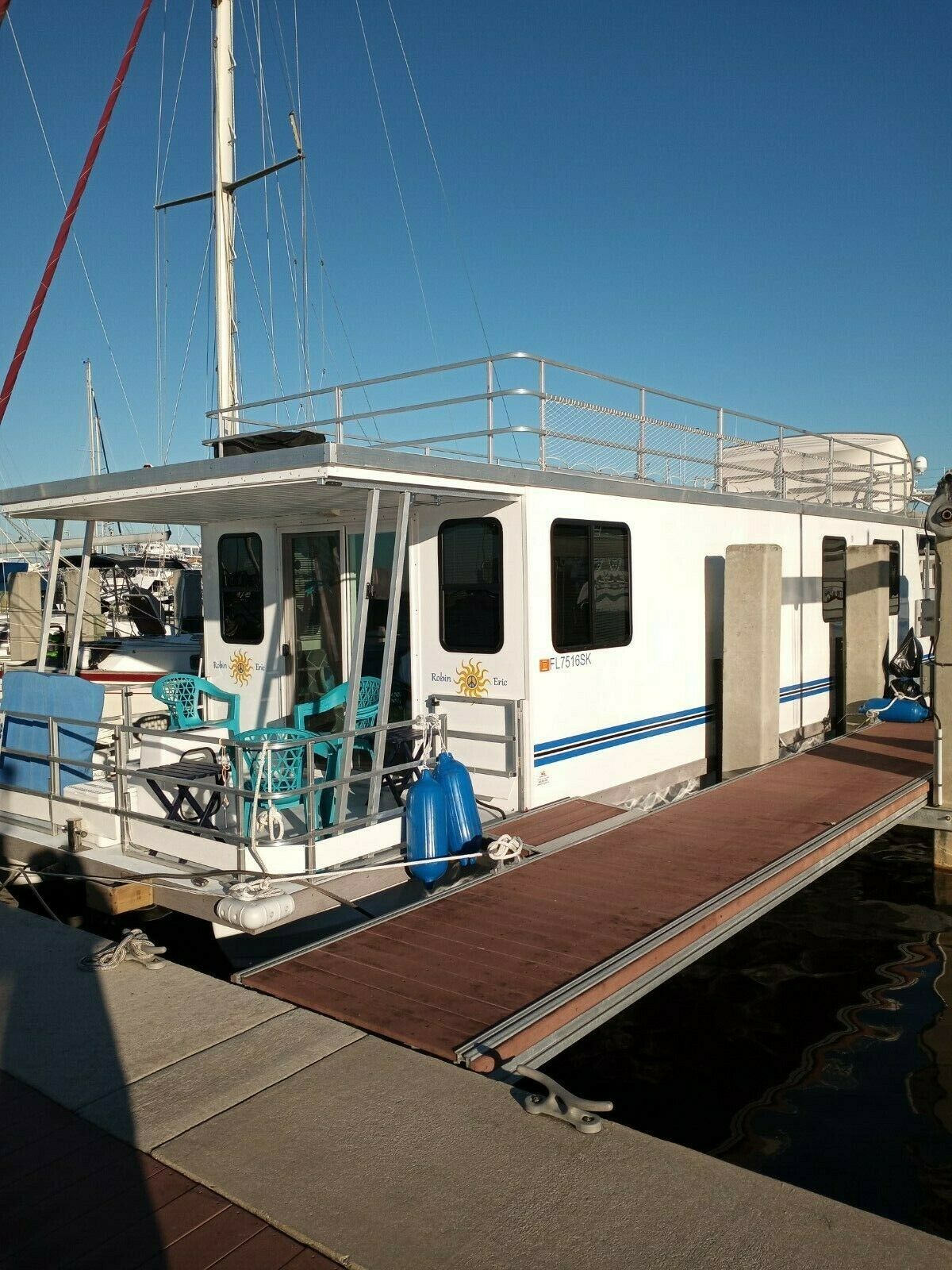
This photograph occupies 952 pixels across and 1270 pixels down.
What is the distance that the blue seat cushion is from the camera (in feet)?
23.7

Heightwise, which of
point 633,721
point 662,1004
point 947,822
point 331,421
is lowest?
point 662,1004

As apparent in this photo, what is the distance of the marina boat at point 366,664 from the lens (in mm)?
6062

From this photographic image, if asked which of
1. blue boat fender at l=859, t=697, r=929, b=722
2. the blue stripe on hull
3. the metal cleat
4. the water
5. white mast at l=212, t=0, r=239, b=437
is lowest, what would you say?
the water

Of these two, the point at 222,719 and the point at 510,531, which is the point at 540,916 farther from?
the point at 222,719

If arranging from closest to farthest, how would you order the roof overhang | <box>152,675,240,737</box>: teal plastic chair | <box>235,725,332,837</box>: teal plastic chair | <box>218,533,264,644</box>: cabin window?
<box>235,725,332,837</box>: teal plastic chair
the roof overhang
<box>152,675,240,737</box>: teal plastic chair
<box>218,533,264,644</box>: cabin window

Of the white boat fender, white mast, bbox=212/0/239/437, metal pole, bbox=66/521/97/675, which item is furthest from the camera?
white mast, bbox=212/0/239/437

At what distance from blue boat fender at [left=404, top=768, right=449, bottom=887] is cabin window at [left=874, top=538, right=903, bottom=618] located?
1063cm

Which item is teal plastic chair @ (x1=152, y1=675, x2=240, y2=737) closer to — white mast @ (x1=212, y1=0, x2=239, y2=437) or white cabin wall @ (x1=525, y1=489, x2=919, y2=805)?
white cabin wall @ (x1=525, y1=489, x2=919, y2=805)

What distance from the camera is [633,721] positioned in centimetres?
888

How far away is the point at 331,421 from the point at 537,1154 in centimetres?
608

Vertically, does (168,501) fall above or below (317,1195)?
above

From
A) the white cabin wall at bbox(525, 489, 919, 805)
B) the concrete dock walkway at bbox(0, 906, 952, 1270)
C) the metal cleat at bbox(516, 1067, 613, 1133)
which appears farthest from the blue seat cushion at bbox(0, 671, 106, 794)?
the metal cleat at bbox(516, 1067, 613, 1133)

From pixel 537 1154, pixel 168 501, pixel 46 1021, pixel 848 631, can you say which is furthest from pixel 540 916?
pixel 848 631

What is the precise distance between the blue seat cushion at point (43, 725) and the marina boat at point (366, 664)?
0.02 meters
